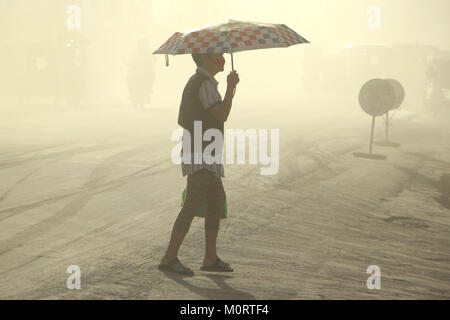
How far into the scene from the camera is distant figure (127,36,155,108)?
2719cm

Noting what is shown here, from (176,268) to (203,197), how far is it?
27.8 inches

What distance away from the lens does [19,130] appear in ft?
56.0

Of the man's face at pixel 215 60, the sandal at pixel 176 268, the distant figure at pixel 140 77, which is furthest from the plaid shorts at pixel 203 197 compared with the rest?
the distant figure at pixel 140 77

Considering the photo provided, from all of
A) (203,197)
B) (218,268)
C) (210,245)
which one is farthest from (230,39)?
(218,268)

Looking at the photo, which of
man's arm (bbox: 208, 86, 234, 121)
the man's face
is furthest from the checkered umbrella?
man's arm (bbox: 208, 86, 234, 121)

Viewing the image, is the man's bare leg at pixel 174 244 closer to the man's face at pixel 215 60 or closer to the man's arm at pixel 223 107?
the man's arm at pixel 223 107

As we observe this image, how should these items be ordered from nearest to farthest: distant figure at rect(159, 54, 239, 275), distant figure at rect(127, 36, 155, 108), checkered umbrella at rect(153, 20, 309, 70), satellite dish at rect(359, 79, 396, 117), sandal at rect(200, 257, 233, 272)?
checkered umbrella at rect(153, 20, 309, 70) → distant figure at rect(159, 54, 239, 275) → sandal at rect(200, 257, 233, 272) → satellite dish at rect(359, 79, 396, 117) → distant figure at rect(127, 36, 155, 108)

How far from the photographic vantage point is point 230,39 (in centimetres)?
477

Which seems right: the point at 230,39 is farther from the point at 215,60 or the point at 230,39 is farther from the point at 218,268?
the point at 218,268

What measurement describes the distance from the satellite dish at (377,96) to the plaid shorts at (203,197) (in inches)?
371

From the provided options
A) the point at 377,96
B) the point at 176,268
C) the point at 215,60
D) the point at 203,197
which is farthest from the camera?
the point at 377,96

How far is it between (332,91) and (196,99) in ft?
121

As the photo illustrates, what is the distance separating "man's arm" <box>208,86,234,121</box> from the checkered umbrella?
0.33 meters

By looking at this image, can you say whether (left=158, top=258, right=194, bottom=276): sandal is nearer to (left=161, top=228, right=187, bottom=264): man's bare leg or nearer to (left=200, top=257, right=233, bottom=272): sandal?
(left=161, top=228, right=187, bottom=264): man's bare leg
